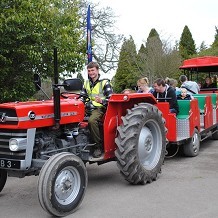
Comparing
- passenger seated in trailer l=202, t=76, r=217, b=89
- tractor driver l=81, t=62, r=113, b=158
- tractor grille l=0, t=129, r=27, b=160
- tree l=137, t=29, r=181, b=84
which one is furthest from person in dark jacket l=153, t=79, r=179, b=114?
tree l=137, t=29, r=181, b=84

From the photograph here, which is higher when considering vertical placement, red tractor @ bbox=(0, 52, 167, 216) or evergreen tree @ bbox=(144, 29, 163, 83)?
evergreen tree @ bbox=(144, 29, 163, 83)

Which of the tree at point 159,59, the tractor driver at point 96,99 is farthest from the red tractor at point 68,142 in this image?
the tree at point 159,59

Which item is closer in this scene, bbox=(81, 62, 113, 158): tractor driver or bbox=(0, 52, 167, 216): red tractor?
bbox=(0, 52, 167, 216): red tractor

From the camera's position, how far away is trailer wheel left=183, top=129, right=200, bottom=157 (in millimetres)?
7785

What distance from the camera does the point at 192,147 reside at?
780 cm

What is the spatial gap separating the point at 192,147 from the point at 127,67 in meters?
32.7

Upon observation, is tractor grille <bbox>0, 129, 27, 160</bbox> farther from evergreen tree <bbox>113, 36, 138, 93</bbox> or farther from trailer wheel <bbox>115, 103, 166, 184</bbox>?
evergreen tree <bbox>113, 36, 138, 93</bbox>

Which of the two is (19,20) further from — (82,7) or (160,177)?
(82,7)

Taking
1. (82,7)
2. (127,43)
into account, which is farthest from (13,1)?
(127,43)

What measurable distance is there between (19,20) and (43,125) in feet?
14.4

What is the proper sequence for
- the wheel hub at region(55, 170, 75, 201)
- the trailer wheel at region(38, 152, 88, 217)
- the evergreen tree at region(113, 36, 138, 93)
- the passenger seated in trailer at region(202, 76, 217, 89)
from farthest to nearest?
the evergreen tree at region(113, 36, 138, 93) → the passenger seated in trailer at region(202, 76, 217, 89) → the wheel hub at region(55, 170, 75, 201) → the trailer wheel at region(38, 152, 88, 217)

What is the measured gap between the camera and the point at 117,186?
18.9ft

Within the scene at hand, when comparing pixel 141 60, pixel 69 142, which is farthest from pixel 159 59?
pixel 69 142

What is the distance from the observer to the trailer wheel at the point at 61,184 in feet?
14.0
